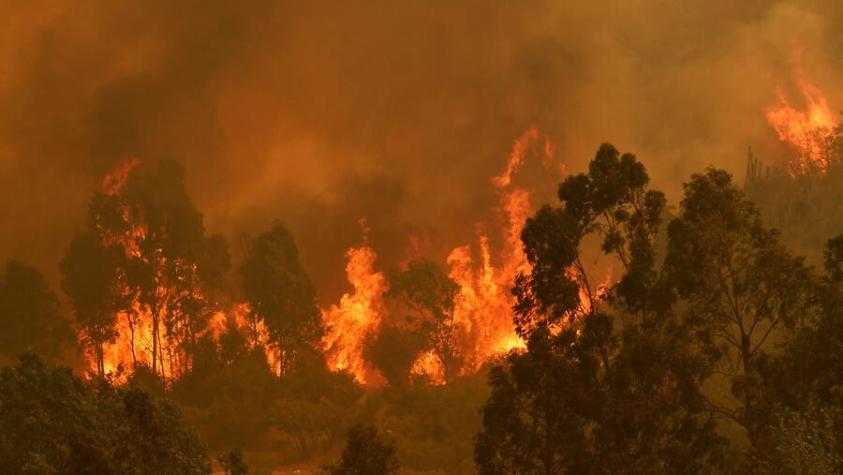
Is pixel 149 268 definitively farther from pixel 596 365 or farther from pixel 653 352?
pixel 653 352

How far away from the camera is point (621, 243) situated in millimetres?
27781

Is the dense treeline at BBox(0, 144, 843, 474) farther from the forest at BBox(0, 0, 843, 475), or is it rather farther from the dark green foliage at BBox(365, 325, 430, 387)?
the dark green foliage at BBox(365, 325, 430, 387)

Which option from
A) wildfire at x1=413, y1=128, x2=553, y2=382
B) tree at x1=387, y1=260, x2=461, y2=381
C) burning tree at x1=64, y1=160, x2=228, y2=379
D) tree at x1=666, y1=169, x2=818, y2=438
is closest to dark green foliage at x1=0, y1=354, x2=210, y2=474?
tree at x1=666, y1=169, x2=818, y2=438

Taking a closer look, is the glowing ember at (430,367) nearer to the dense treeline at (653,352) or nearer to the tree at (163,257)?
the tree at (163,257)

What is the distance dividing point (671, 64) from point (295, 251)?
6713 cm

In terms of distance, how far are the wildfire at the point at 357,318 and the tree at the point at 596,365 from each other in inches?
2055

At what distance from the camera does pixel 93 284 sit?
74375mm

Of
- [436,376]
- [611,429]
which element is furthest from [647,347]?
[436,376]

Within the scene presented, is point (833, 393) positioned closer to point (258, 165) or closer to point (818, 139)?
point (818, 139)

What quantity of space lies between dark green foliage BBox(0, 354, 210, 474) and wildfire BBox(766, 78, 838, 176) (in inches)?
3439

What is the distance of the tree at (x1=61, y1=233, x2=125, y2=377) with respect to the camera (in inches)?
2931

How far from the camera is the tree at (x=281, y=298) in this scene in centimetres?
7412

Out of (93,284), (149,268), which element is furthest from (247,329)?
(93,284)

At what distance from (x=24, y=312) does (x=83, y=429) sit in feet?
168
